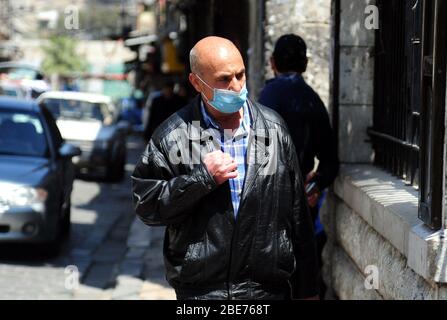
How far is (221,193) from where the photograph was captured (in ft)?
12.7

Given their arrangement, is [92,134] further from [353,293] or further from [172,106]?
[353,293]

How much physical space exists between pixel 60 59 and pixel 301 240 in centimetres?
9338

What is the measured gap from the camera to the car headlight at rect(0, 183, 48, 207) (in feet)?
31.4

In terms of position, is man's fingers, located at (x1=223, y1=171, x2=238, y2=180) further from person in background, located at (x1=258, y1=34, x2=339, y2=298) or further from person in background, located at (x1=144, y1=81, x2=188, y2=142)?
person in background, located at (x1=144, y1=81, x2=188, y2=142)

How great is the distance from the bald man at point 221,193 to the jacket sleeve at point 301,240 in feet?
0.15

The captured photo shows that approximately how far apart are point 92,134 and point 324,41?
36.9 ft

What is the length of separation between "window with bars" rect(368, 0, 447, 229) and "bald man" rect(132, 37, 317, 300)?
66 centimetres

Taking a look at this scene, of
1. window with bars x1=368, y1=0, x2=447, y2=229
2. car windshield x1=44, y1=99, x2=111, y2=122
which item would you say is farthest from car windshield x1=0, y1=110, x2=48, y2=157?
car windshield x1=44, y1=99, x2=111, y2=122

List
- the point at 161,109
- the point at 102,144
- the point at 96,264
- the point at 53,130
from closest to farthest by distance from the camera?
the point at 96,264 < the point at 53,130 < the point at 161,109 < the point at 102,144

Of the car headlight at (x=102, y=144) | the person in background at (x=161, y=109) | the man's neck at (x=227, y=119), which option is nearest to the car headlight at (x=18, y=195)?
the person in background at (x=161, y=109)

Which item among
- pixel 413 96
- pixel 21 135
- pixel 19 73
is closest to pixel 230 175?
pixel 413 96

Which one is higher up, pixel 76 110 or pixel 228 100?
pixel 228 100

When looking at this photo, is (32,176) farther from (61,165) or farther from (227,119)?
(227,119)

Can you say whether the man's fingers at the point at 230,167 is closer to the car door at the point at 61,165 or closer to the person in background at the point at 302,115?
the person in background at the point at 302,115
